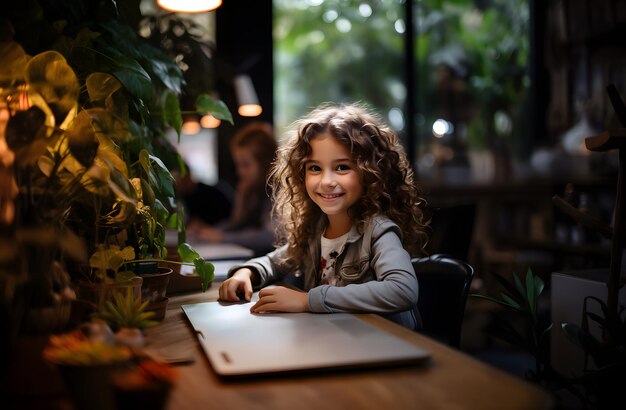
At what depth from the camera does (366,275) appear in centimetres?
145

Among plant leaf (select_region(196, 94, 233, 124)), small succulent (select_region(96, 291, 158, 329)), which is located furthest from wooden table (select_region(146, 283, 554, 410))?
plant leaf (select_region(196, 94, 233, 124))

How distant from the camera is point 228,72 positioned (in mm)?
4297

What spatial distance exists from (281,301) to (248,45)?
3556mm

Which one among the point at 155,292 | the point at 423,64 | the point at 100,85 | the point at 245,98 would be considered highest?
the point at 423,64

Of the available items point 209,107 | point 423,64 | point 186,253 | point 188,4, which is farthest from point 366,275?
point 423,64

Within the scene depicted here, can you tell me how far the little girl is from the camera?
1.32 m

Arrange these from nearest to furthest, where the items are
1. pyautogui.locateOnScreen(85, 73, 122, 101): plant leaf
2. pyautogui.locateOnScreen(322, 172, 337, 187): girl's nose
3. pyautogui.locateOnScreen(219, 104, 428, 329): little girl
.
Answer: pyautogui.locateOnScreen(85, 73, 122, 101): plant leaf < pyautogui.locateOnScreen(219, 104, 428, 329): little girl < pyautogui.locateOnScreen(322, 172, 337, 187): girl's nose

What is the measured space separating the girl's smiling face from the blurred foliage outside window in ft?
10.2

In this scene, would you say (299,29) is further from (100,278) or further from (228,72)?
(100,278)

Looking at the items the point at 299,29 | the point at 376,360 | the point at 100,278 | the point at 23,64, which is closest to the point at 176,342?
the point at 100,278

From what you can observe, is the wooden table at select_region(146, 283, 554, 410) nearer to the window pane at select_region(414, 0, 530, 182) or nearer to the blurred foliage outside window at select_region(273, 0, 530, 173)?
the blurred foliage outside window at select_region(273, 0, 530, 173)

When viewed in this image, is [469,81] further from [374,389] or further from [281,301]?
[374,389]

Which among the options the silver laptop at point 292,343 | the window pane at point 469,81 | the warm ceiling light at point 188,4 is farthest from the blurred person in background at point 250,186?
the silver laptop at point 292,343

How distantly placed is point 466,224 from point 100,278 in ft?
6.50
